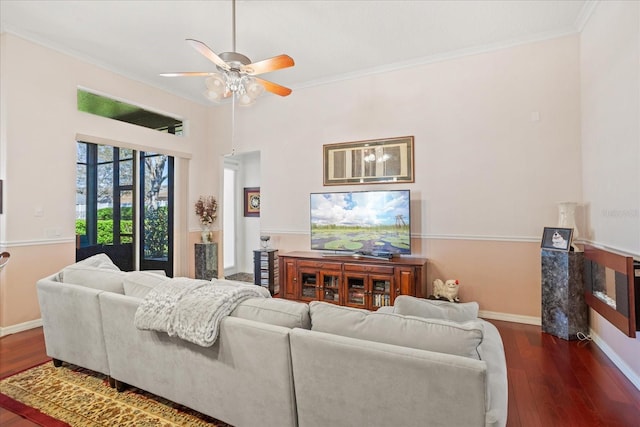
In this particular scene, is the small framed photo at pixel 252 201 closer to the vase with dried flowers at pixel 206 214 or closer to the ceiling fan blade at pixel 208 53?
the vase with dried flowers at pixel 206 214

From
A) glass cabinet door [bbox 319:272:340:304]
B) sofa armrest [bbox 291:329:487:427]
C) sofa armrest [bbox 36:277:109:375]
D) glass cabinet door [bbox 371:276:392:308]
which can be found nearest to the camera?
sofa armrest [bbox 291:329:487:427]

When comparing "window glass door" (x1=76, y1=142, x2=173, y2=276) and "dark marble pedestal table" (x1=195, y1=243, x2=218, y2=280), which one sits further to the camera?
"window glass door" (x1=76, y1=142, x2=173, y2=276)

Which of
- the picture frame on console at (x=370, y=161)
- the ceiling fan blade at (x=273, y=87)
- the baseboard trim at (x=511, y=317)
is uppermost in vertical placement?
the ceiling fan blade at (x=273, y=87)

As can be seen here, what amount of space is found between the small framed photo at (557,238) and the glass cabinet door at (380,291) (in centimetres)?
164

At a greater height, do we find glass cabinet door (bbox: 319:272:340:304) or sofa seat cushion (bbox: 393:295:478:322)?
sofa seat cushion (bbox: 393:295:478:322)

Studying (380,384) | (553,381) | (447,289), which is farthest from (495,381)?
(447,289)

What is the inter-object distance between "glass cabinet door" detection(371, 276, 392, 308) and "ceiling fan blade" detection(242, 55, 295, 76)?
2522mm

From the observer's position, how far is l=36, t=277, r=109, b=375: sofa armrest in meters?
2.26

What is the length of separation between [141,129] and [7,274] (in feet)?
7.81

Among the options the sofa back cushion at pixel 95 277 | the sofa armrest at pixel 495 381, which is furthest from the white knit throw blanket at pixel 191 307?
the sofa armrest at pixel 495 381

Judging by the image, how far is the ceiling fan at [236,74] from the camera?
258 cm

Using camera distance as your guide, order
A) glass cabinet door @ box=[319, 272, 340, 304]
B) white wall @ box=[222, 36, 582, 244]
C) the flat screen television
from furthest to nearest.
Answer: glass cabinet door @ box=[319, 272, 340, 304] < the flat screen television < white wall @ box=[222, 36, 582, 244]

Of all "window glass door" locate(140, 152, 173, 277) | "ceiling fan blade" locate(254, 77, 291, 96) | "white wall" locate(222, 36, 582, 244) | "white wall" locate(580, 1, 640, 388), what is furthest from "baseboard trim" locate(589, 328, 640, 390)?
"window glass door" locate(140, 152, 173, 277)

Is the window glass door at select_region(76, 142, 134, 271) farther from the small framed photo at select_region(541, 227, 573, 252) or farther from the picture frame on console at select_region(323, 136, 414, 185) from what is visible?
the small framed photo at select_region(541, 227, 573, 252)
